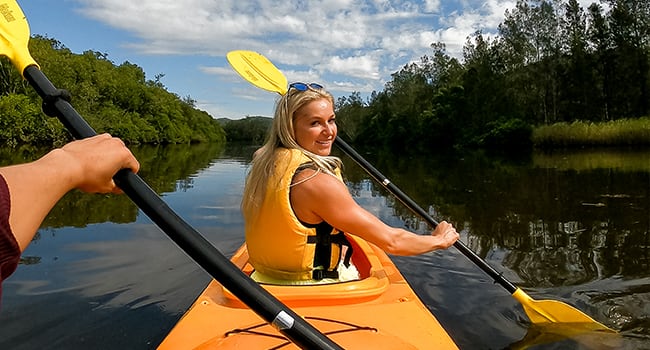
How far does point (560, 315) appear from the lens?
417cm

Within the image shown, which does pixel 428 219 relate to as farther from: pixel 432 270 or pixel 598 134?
pixel 598 134

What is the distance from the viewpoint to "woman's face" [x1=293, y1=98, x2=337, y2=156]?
299cm

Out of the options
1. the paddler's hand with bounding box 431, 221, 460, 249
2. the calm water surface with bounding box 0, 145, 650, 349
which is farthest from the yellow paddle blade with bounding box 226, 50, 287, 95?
the paddler's hand with bounding box 431, 221, 460, 249

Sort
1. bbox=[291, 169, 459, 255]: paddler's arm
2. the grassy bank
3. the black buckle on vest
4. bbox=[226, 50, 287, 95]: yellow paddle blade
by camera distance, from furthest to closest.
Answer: the grassy bank → bbox=[226, 50, 287, 95]: yellow paddle blade → the black buckle on vest → bbox=[291, 169, 459, 255]: paddler's arm

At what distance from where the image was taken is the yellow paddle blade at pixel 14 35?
6.82 ft

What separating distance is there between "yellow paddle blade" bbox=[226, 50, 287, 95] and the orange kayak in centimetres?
310

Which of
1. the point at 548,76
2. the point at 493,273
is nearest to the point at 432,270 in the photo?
the point at 493,273

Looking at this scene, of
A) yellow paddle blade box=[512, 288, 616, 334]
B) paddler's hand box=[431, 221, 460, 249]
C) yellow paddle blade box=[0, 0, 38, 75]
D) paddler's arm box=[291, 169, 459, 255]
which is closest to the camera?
yellow paddle blade box=[0, 0, 38, 75]

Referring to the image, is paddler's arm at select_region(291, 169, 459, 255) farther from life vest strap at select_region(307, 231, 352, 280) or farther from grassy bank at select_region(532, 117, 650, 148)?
grassy bank at select_region(532, 117, 650, 148)

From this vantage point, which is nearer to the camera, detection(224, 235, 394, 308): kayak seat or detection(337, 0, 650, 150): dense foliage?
detection(224, 235, 394, 308): kayak seat

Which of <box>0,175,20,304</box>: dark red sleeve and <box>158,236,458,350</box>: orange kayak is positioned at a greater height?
<box>0,175,20,304</box>: dark red sleeve

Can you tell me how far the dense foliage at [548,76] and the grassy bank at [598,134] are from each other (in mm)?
741

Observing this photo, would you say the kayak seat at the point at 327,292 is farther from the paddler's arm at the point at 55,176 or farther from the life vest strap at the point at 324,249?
the paddler's arm at the point at 55,176

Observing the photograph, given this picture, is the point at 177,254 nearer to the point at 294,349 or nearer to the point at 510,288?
the point at 510,288
